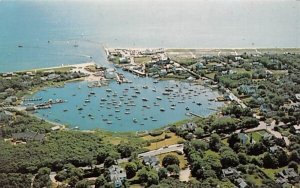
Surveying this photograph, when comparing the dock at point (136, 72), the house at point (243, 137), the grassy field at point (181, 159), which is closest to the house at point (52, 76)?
the dock at point (136, 72)

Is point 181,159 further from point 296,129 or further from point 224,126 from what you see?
point 296,129

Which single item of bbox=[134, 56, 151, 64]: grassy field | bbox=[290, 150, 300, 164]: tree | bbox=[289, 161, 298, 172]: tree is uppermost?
bbox=[134, 56, 151, 64]: grassy field

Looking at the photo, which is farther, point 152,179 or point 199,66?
point 199,66

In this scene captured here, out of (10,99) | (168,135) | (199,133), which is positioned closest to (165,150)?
(168,135)

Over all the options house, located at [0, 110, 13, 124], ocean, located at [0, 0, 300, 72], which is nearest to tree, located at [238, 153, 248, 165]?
house, located at [0, 110, 13, 124]

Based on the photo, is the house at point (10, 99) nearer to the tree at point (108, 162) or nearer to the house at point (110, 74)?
the house at point (110, 74)

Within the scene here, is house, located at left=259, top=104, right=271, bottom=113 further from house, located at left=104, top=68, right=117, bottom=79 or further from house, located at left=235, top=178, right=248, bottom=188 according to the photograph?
house, located at left=104, top=68, right=117, bottom=79
